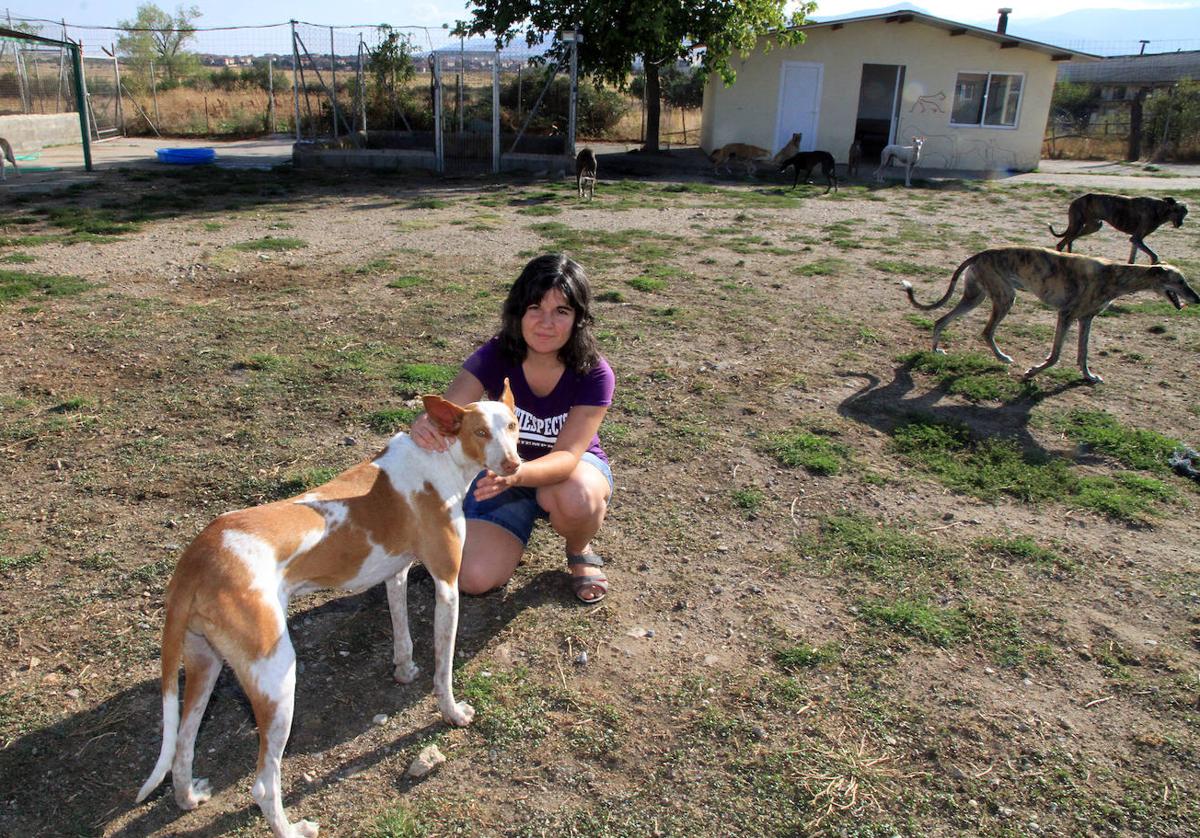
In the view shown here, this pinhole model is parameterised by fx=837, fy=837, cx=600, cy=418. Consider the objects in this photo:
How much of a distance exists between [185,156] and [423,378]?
51.5 feet

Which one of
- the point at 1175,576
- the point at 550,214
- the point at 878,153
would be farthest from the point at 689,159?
the point at 1175,576

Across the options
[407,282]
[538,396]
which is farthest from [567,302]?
[407,282]

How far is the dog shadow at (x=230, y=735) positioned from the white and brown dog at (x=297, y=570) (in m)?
0.11

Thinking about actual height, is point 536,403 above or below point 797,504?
above

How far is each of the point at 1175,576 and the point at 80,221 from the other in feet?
40.4

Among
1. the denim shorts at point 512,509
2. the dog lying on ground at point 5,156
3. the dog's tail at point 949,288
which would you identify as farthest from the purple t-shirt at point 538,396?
the dog lying on ground at point 5,156

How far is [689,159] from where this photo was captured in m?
23.5

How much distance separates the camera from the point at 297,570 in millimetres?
2541

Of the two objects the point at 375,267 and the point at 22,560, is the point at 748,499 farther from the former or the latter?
the point at 375,267

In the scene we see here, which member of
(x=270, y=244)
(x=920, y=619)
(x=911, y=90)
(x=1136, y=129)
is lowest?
(x=920, y=619)

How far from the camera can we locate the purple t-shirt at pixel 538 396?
362 cm

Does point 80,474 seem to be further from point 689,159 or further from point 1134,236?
point 689,159

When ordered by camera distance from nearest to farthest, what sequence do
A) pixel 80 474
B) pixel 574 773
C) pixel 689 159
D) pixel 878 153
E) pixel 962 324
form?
pixel 574 773 → pixel 80 474 → pixel 962 324 → pixel 689 159 → pixel 878 153

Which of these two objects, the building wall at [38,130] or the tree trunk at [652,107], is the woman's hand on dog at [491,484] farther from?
the tree trunk at [652,107]
